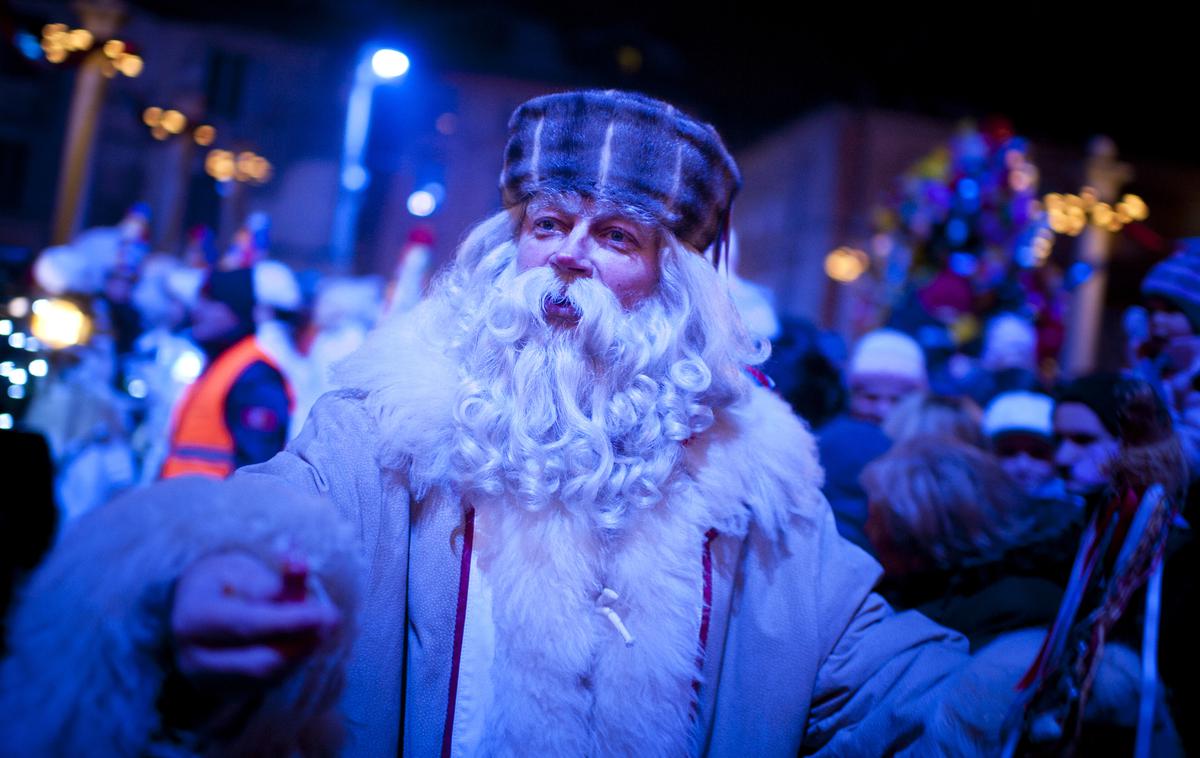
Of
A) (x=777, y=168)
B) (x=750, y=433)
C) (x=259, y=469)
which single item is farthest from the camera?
(x=777, y=168)

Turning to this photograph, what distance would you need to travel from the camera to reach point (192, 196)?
12.1 meters

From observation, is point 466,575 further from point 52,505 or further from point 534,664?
point 52,505

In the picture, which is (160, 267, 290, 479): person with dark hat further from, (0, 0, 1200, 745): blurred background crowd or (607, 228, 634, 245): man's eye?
(607, 228, 634, 245): man's eye

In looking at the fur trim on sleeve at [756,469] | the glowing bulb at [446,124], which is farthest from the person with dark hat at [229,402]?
the glowing bulb at [446,124]

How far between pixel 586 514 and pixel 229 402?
2.33 m

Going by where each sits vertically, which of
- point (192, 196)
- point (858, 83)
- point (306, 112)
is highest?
point (858, 83)

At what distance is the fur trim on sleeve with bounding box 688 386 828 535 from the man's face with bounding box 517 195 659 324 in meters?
0.35

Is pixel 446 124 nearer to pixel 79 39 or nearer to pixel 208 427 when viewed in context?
pixel 79 39

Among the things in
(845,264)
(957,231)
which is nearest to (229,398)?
(957,231)

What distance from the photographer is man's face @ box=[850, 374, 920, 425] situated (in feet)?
12.4

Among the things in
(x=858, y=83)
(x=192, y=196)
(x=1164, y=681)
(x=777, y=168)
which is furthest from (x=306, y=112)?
(x=1164, y=681)

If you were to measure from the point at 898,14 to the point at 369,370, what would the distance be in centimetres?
837

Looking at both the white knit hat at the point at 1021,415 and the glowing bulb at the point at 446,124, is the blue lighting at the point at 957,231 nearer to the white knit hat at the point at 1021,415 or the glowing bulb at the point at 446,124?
the white knit hat at the point at 1021,415

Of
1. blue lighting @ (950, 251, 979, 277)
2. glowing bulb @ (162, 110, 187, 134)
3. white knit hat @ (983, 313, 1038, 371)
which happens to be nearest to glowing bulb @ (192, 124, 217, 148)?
glowing bulb @ (162, 110, 187, 134)
